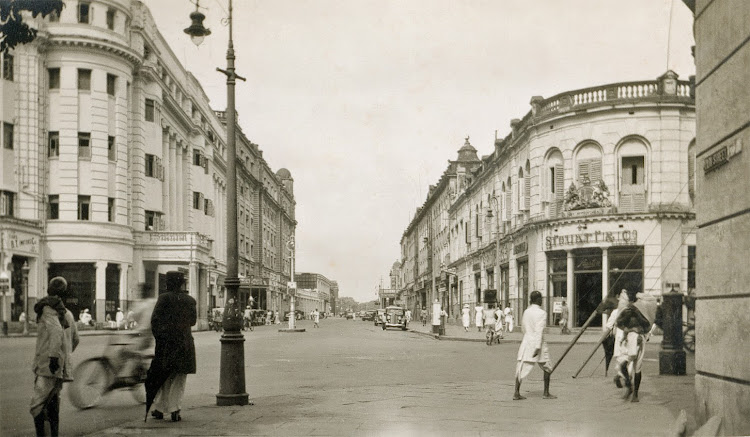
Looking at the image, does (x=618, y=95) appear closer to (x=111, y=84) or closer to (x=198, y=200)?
(x=198, y=200)

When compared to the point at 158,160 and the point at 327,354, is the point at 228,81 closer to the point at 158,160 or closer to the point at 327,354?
the point at 327,354

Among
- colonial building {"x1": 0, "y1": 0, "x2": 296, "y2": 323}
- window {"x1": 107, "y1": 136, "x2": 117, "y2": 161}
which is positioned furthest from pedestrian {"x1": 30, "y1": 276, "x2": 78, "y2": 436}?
window {"x1": 107, "y1": 136, "x2": 117, "y2": 161}

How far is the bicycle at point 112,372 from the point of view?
33.8 feet

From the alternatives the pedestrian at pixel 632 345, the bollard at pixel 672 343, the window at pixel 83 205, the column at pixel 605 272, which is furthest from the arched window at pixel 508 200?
the pedestrian at pixel 632 345

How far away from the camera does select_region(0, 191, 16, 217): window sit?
14.0 meters

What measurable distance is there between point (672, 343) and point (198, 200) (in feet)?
84.2

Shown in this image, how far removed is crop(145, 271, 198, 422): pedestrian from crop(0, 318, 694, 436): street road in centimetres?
36

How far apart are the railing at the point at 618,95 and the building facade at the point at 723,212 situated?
24379 mm

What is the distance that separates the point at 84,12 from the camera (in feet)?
62.9

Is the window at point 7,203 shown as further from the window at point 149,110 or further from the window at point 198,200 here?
the window at point 149,110

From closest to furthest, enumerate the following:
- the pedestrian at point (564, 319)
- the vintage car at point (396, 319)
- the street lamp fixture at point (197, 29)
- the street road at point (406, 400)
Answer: the street road at point (406, 400) → the street lamp fixture at point (197, 29) → the pedestrian at point (564, 319) → the vintage car at point (396, 319)

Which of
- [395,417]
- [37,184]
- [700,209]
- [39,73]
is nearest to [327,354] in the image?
[37,184]

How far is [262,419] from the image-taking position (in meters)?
9.19

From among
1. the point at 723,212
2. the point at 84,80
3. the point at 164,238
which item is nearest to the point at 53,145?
the point at 164,238
